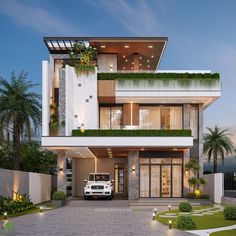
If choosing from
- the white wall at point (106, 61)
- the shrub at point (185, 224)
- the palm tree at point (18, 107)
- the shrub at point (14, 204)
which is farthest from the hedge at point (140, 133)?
the shrub at point (185, 224)

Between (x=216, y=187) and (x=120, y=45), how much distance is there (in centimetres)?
1407

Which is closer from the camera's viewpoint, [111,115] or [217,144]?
[111,115]

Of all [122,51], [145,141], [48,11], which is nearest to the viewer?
[48,11]

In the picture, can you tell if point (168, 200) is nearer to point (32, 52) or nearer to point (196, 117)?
point (196, 117)

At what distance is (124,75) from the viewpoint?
34656 millimetres

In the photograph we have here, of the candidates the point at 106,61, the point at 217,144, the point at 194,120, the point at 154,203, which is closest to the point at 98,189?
the point at 154,203

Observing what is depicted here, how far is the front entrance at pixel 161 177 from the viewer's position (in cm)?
3497

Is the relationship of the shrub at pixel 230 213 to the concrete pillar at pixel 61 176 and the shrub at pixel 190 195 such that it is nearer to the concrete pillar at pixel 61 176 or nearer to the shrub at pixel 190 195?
the shrub at pixel 190 195

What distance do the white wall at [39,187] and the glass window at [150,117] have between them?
8678mm

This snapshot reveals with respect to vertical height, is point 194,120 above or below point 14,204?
above

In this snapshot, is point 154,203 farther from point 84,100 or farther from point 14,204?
point 14,204

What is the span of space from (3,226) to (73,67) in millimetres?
17797

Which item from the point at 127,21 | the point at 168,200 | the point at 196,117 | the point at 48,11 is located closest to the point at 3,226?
the point at 48,11

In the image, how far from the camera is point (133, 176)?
110ft
